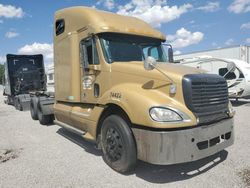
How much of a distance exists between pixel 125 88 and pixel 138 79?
11.3 inches

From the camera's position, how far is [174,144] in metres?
4.12

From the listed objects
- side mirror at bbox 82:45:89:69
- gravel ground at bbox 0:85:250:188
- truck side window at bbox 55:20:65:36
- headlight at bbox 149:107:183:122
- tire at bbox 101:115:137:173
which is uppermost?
truck side window at bbox 55:20:65:36

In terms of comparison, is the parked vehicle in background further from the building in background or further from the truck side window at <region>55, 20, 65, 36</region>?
the truck side window at <region>55, 20, 65, 36</region>

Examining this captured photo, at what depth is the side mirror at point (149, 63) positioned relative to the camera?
→ 181 inches

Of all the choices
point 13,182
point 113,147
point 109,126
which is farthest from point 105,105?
point 13,182

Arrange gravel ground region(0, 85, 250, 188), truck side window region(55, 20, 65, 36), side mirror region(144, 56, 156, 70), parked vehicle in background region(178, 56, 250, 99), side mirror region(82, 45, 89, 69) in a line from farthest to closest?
parked vehicle in background region(178, 56, 250, 99) < truck side window region(55, 20, 65, 36) < side mirror region(82, 45, 89, 69) < side mirror region(144, 56, 156, 70) < gravel ground region(0, 85, 250, 188)

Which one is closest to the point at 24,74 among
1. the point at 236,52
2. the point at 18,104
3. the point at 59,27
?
the point at 18,104

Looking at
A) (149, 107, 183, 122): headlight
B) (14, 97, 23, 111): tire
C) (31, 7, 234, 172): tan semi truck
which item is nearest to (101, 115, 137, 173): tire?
(31, 7, 234, 172): tan semi truck

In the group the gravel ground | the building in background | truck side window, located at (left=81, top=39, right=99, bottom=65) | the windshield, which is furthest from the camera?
the building in background

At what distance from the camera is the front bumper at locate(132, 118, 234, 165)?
4.12m

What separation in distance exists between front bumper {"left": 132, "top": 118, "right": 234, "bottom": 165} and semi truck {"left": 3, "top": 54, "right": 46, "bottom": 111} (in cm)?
1349

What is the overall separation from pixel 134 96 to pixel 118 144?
0.96 meters

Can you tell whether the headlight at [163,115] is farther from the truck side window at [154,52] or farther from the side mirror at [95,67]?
the truck side window at [154,52]

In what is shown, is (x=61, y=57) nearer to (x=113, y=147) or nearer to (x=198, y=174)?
(x=113, y=147)
